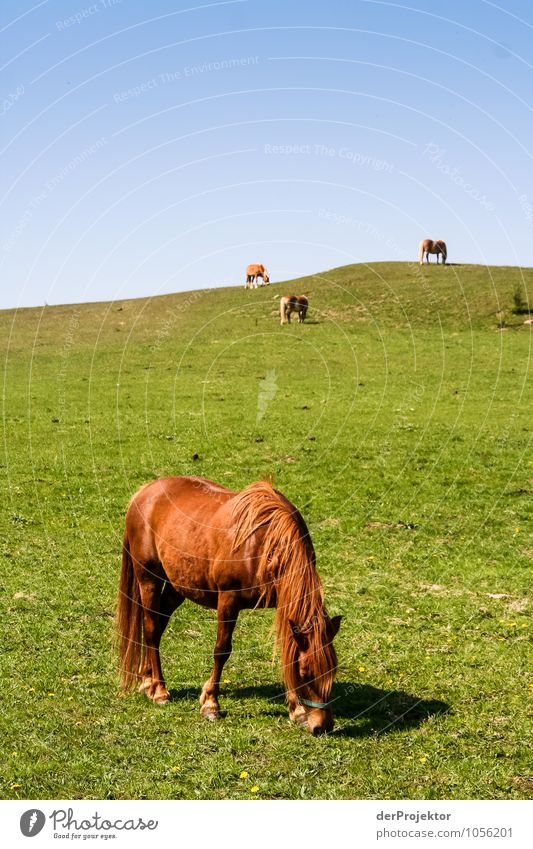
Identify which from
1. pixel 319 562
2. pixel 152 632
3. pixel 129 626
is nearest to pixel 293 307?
pixel 319 562

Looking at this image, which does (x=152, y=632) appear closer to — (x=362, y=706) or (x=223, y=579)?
(x=223, y=579)

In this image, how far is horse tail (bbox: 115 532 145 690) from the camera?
10328 mm

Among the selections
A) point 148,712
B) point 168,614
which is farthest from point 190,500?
point 148,712

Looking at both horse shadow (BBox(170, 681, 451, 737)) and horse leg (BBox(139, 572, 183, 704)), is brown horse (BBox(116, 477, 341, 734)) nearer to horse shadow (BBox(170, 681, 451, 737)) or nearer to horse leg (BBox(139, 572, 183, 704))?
horse leg (BBox(139, 572, 183, 704))

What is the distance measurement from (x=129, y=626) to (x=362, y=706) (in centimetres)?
292

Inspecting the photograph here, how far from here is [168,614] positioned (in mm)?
10656

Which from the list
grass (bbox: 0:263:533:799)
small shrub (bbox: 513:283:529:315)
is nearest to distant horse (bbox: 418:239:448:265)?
small shrub (bbox: 513:283:529:315)

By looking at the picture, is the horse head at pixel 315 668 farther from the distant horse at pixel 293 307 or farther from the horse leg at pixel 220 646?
the distant horse at pixel 293 307

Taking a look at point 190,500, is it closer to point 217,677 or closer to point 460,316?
point 217,677

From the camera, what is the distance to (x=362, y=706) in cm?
988

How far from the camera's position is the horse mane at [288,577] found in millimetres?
8469

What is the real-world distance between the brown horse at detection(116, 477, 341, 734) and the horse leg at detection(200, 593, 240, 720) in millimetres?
11

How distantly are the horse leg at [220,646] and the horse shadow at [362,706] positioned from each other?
225mm

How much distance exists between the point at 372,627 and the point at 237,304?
45.4 meters
